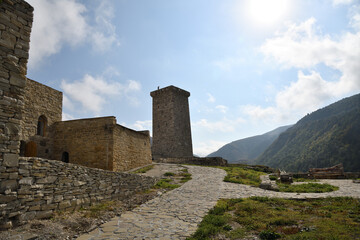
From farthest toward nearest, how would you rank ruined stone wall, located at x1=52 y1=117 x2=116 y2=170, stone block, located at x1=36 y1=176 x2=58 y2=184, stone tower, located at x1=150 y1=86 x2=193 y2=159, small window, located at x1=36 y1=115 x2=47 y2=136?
stone tower, located at x1=150 y1=86 x2=193 y2=159
small window, located at x1=36 y1=115 x2=47 y2=136
ruined stone wall, located at x1=52 y1=117 x2=116 y2=170
stone block, located at x1=36 y1=176 x2=58 y2=184

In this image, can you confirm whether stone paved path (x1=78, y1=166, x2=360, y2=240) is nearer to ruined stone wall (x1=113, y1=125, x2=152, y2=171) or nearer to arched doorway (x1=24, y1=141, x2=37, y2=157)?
ruined stone wall (x1=113, y1=125, x2=152, y2=171)

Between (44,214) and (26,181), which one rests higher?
(26,181)

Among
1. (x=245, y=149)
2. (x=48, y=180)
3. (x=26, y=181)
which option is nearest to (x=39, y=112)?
(x=48, y=180)

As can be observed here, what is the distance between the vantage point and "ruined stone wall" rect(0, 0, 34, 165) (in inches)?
257

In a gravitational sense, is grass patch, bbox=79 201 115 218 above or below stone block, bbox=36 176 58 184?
below

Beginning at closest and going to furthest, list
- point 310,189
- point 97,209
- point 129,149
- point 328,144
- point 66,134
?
point 97,209, point 310,189, point 66,134, point 129,149, point 328,144

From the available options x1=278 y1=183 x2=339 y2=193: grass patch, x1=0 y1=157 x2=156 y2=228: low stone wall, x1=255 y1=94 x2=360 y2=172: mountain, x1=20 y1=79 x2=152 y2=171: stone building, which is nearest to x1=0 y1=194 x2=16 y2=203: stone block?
x1=0 y1=157 x2=156 y2=228: low stone wall

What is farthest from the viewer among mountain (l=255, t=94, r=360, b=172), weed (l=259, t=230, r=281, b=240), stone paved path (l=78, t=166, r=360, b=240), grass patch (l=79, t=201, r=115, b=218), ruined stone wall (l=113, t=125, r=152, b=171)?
mountain (l=255, t=94, r=360, b=172)

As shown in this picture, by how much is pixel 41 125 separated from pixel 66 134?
165cm

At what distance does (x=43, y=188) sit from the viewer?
716 cm

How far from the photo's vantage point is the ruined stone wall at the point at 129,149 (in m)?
15.5

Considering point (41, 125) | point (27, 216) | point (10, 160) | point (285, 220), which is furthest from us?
point (41, 125)

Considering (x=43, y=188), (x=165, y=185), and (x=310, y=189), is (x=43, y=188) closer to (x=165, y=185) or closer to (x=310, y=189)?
(x=165, y=185)

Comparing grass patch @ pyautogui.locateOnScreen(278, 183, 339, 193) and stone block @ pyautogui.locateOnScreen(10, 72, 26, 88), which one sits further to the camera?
grass patch @ pyautogui.locateOnScreen(278, 183, 339, 193)
